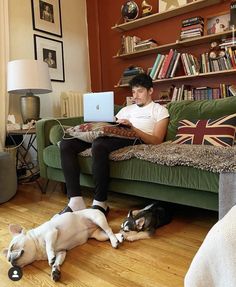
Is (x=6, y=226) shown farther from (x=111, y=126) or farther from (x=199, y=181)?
(x=199, y=181)

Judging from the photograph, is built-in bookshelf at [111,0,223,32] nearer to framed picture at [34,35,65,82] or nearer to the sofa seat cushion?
framed picture at [34,35,65,82]

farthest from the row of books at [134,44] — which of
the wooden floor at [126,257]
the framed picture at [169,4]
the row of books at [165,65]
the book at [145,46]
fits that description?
the wooden floor at [126,257]

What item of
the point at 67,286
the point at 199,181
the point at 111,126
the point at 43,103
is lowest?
the point at 67,286

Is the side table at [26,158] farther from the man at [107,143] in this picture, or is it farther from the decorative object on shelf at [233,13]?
the decorative object on shelf at [233,13]

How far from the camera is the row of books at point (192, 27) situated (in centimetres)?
243

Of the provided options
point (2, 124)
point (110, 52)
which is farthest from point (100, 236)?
point (110, 52)

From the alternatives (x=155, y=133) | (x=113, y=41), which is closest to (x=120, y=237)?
(x=155, y=133)

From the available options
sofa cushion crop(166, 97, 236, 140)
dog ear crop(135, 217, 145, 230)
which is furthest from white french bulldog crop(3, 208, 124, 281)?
sofa cushion crop(166, 97, 236, 140)

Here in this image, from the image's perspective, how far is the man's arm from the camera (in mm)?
1738

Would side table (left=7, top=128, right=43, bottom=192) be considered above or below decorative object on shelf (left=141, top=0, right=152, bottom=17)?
below

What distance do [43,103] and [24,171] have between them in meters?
0.75

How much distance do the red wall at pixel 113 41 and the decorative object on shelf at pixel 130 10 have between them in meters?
0.11

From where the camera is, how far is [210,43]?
2469mm

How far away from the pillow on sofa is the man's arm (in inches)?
1.6
